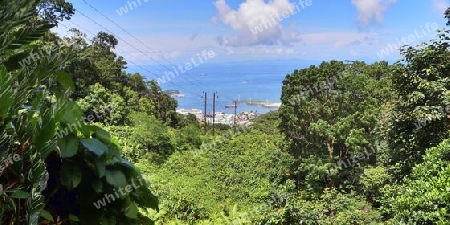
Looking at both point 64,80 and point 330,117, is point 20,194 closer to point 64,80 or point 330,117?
point 64,80

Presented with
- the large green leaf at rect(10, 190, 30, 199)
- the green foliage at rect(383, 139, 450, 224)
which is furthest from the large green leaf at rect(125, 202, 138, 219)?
the green foliage at rect(383, 139, 450, 224)

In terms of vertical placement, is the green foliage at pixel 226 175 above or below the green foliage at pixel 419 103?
below

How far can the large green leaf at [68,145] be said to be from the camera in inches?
33.7


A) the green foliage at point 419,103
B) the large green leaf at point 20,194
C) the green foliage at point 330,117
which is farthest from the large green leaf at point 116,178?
the green foliage at point 330,117

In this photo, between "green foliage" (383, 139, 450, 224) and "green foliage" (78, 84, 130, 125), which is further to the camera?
"green foliage" (78, 84, 130, 125)

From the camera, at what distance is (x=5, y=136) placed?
686mm

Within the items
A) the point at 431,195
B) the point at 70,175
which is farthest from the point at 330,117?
the point at 70,175

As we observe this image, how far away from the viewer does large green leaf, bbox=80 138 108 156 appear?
2.91 feet

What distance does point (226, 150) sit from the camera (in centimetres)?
1825

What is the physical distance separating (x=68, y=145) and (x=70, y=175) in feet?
0.26

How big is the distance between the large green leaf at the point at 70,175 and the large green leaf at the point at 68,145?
0.06 metres

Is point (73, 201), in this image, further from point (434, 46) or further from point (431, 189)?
point (434, 46)

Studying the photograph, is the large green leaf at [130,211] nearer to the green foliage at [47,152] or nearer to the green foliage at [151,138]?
the green foliage at [47,152]

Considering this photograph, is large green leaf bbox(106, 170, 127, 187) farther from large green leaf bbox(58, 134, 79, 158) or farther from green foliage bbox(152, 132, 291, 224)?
green foliage bbox(152, 132, 291, 224)
